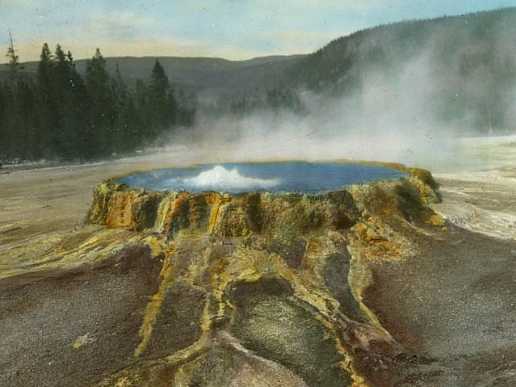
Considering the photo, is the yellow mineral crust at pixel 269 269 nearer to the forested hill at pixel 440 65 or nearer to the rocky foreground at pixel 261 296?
the rocky foreground at pixel 261 296

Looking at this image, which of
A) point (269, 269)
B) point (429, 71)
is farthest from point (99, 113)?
point (429, 71)

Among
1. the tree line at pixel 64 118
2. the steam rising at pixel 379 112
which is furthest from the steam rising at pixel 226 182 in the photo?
the steam rising at pixel 379 112

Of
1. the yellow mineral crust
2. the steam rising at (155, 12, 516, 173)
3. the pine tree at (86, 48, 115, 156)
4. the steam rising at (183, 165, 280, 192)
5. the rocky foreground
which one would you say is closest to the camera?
the rocky foreground

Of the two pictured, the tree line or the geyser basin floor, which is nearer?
the geyser basin floor

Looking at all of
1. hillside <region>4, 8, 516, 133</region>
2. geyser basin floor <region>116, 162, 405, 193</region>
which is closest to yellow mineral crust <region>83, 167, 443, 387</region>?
geyser basin floor <region>116, 162, 405, 193</region>

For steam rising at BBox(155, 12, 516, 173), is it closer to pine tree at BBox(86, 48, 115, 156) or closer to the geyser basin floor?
pine tree at BBox(86, 48, 115, 156)
